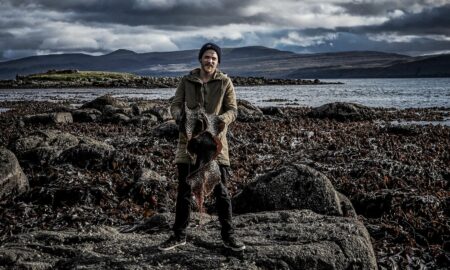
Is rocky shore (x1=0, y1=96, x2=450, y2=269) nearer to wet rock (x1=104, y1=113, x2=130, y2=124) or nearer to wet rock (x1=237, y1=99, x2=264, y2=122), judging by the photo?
wet rock (x1=104, y1=113, x2=130, y2=124)

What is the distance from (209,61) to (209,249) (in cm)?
225

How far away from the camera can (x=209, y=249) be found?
222 inches

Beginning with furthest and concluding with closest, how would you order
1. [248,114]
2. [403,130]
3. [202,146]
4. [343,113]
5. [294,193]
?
[343,113], [248,114], [403,130], [294,193], [202,146]

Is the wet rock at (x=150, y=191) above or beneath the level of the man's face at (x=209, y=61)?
beneath

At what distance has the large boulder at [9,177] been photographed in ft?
32.1

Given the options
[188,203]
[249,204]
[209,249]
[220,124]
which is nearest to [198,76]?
[220,124]

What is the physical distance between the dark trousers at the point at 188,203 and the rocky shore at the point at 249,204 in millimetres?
268

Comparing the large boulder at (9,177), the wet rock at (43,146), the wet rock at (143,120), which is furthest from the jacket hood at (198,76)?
the wet rock at (143,120)

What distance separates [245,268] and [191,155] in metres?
1.40

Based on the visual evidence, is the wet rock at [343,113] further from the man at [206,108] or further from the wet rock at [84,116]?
the man at [206,108]

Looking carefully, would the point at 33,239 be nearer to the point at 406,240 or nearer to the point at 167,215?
the point at 167,215

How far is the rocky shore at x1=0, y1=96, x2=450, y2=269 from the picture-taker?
5.51 m

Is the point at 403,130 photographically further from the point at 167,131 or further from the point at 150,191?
the point at 150,191

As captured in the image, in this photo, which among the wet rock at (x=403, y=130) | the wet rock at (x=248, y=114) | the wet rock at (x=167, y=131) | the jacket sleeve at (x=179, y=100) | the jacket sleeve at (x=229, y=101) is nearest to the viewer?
the jacket sleeve at (x=179, y=100)
